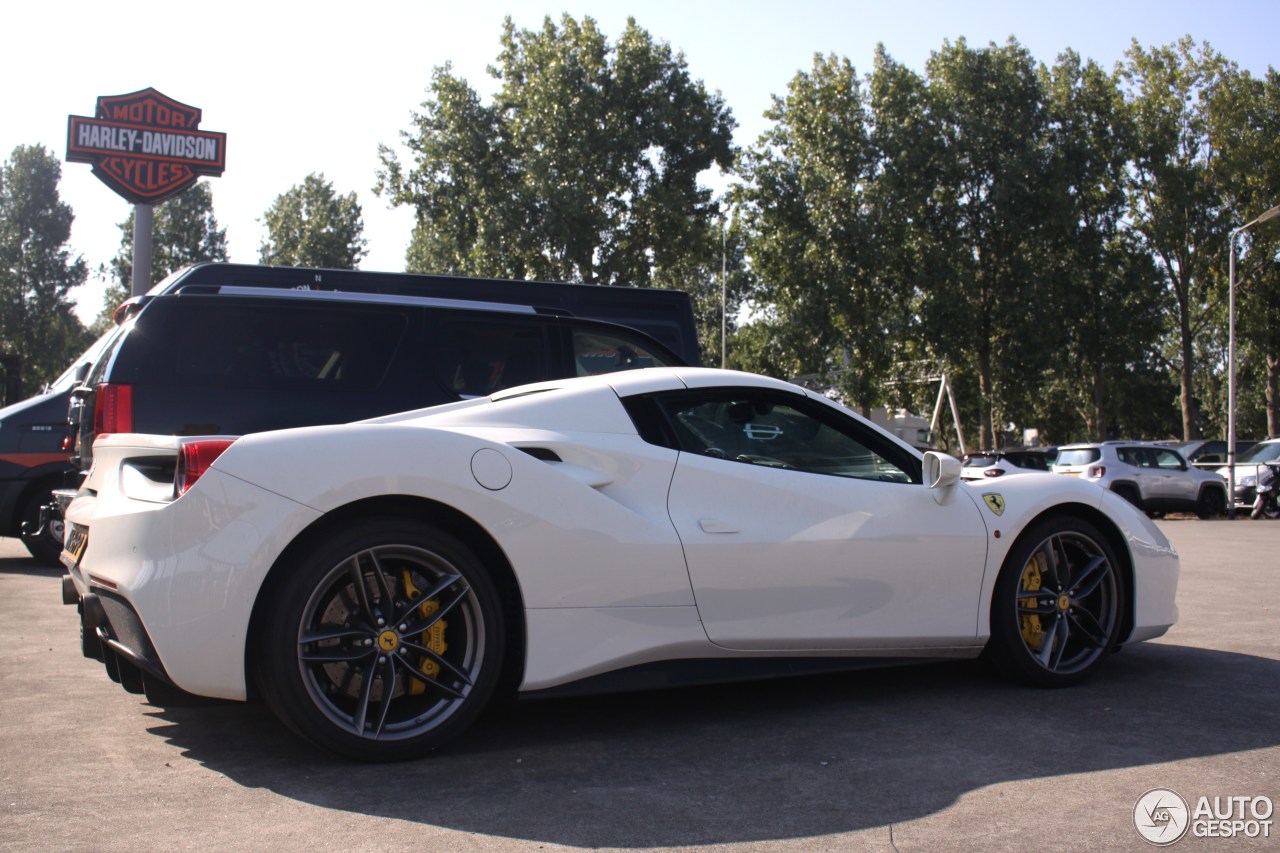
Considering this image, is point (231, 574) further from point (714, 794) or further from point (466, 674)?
point (714, 794)

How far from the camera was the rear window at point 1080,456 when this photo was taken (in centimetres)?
2388

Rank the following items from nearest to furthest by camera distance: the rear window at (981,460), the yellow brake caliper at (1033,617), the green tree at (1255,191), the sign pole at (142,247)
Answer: the yellow brake caliper at (1033,617) → the sign pole at (142,247) → the rear window at (981,460) → the green tree at (1255,191)

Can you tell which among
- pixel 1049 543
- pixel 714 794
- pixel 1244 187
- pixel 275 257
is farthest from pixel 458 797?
pixel 275 257

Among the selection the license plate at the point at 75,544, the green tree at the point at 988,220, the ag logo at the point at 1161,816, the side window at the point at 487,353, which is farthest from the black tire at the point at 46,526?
the green tree at the point at 988,220

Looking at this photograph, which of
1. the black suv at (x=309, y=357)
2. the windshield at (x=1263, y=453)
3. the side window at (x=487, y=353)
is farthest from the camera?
the windshield at (x=1263, y=453)

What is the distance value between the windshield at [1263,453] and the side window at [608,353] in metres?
24.8

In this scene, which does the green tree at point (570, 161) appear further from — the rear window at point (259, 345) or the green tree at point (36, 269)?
the green tree at point (36, 269)

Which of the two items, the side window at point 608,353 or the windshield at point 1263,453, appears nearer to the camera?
the side window at point 608,353

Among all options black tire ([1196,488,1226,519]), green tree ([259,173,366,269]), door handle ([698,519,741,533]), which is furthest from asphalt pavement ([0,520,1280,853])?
green tree ([259,173,366,269])

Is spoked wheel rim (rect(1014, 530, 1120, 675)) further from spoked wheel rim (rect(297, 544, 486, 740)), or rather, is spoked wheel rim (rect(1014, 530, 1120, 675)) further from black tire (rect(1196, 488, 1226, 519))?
black tire (rect(1196, 488, 1226, 519))

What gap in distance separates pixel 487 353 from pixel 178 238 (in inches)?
2546

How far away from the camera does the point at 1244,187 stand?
37.9 m

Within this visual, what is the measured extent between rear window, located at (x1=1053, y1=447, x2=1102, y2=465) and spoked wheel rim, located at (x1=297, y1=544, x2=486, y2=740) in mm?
21868

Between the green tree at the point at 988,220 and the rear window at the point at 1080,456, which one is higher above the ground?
the green tree at the point at 988,220
